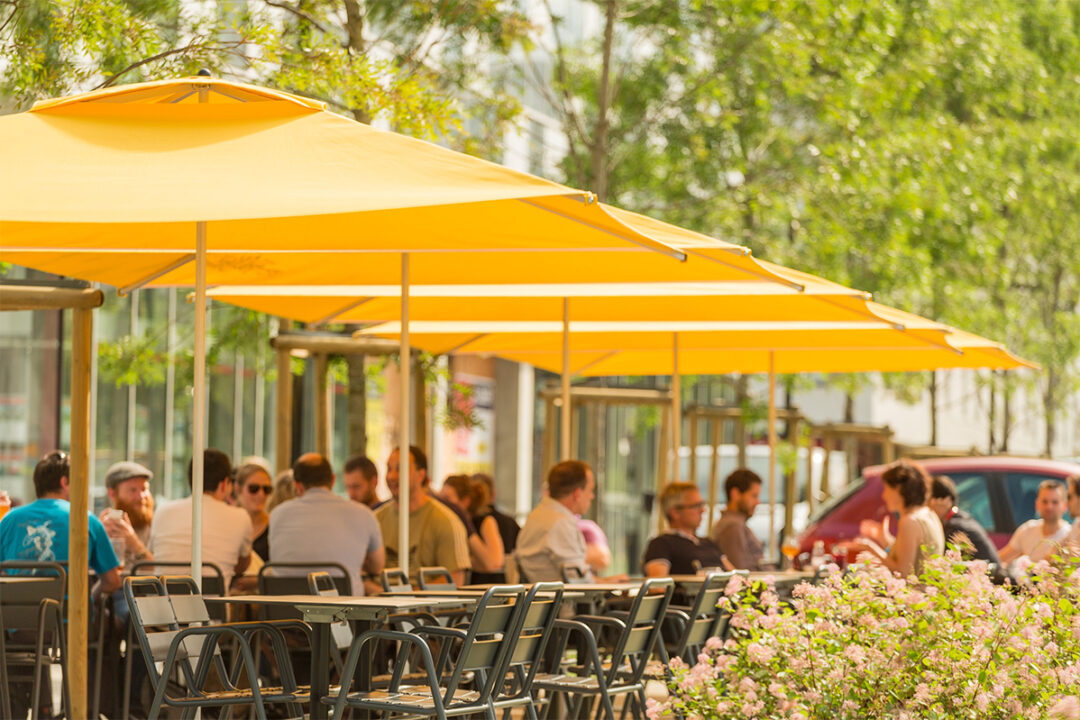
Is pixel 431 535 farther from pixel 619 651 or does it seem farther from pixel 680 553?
pixel 619 651

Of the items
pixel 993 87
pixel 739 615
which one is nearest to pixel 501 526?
pixel 739 615

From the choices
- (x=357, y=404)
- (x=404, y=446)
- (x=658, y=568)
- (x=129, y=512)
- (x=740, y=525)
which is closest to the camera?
(x=404, y=446)

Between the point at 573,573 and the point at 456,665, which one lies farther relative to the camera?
the point at 573,573

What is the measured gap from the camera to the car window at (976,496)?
51.1 ft

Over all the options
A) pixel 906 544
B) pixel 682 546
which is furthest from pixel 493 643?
Result: pixel 906 544

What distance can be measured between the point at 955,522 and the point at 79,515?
5.86 m

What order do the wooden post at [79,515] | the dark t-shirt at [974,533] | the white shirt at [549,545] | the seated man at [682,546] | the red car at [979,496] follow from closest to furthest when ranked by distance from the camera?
1. the wooden post at [79,515]
2. the white shirt at [549,545]
3. the seated man at [682,546]
4. the dark t-shirt at [974,533]
5. the red car at [979,496]

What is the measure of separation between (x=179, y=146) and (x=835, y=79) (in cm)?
1178

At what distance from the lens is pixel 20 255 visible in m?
8.15

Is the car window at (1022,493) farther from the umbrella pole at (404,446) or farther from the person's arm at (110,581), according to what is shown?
the person's arm at (110,581)

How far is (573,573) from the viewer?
930 centimetres

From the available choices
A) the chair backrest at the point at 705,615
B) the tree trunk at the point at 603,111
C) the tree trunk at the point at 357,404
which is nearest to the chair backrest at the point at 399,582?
the chair backrest at the point at 705,615

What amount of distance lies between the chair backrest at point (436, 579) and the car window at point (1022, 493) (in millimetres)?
7832

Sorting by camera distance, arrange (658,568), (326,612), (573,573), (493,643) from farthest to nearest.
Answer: (658,568) < (573,573) < (493,643) < (326,612)
